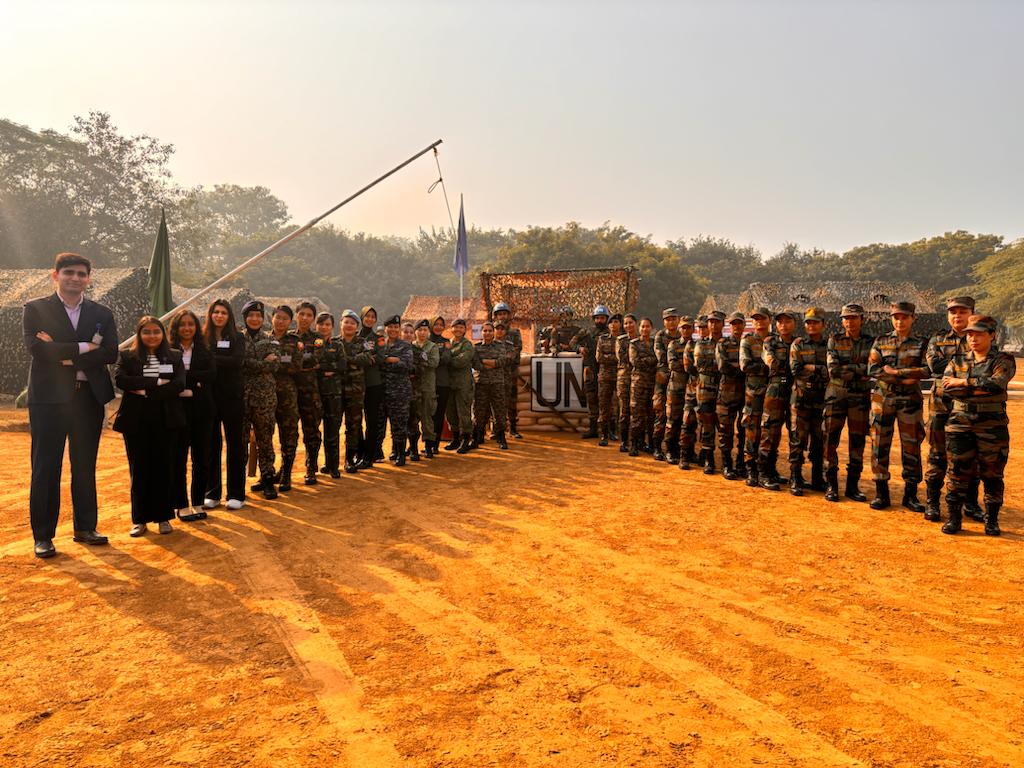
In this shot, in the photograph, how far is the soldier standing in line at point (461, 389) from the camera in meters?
8.47

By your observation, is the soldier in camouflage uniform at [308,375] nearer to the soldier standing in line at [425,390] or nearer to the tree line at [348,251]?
the soldier standing in line at [425,390]

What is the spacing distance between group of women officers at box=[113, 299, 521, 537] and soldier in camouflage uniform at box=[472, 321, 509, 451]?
0.02 m

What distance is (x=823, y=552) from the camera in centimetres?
465

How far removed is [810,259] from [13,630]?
214 ft

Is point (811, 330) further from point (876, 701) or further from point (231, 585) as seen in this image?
point (231, 585)

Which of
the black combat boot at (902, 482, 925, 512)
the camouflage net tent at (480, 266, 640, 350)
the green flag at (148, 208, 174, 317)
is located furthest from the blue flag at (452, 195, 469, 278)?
the black combat boot at (902, 482, 925, 512)

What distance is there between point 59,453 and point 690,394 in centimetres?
620

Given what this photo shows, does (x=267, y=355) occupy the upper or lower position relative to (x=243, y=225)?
lower

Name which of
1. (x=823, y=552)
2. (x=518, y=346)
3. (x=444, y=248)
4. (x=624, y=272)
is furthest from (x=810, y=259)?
(x=823, y=552)

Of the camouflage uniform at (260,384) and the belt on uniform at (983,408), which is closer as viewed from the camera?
the belt on uniform at (983,408)

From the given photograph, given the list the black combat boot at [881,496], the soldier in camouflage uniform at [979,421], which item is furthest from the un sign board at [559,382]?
the soldier in camouflage uniform at [979,421]

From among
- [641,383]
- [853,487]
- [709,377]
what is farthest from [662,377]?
[853,487]

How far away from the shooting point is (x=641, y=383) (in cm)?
839

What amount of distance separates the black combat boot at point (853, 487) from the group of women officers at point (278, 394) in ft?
14.7
